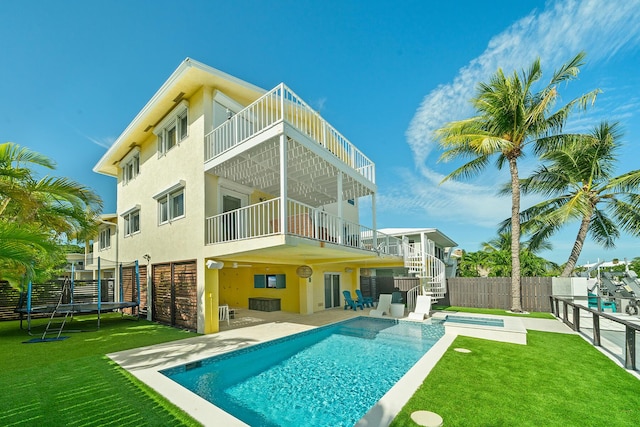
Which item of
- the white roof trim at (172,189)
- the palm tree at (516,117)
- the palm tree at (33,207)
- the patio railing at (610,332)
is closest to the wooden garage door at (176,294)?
the white roof trim at (172,189)

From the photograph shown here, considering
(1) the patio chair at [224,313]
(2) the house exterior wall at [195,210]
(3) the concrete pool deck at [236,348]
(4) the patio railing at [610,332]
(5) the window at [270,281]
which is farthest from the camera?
(5) the window at [270,281]

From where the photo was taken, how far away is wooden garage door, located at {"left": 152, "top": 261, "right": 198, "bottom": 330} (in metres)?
10.7

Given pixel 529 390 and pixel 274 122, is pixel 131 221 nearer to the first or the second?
pixel 274 122

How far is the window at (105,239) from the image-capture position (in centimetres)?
1933

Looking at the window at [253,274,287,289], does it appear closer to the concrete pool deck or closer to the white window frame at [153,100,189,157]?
the concrete pool deck

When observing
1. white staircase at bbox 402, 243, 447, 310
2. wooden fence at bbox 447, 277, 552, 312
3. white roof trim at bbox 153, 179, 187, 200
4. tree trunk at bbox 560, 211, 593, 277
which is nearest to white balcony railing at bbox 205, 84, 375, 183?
white roof trim at bbox 153, 179, 187, 200

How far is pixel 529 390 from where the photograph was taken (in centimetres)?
532

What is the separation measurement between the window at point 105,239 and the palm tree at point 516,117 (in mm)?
21802

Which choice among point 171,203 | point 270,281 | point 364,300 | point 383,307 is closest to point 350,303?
point 364,300

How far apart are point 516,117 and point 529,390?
13.4 metres

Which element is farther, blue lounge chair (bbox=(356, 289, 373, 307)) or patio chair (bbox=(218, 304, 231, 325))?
blue lounge chair (bbox=(356, 289, 373, 307))

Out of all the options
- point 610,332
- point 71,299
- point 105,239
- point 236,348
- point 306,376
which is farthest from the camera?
point 105,239

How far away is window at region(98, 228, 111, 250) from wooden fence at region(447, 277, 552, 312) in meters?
21.8

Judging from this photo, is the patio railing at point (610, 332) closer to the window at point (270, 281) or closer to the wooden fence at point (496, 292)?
the wooden fence at point (496, 292)
